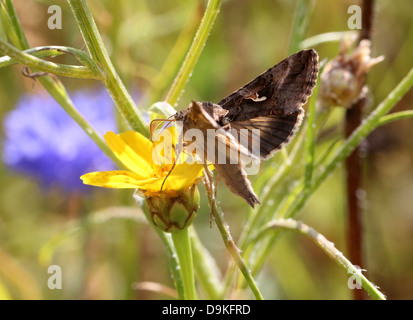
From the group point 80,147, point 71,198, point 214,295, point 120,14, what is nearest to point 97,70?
point 214,295

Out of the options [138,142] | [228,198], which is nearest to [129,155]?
[138,142]

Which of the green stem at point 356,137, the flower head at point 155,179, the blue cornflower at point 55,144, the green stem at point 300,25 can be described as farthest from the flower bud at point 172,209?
the blue cornflower at point 55,144

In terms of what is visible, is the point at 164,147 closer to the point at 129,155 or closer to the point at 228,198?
the point at 129,155

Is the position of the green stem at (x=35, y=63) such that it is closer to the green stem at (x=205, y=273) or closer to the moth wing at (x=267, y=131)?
the moth wing at (x=267, y=131)

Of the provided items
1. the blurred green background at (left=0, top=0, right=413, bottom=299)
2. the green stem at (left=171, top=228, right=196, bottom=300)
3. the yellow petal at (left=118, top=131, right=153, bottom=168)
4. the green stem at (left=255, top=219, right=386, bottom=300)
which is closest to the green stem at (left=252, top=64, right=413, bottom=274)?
the green stem at (left=255, top=219, right=386, bottom=300)

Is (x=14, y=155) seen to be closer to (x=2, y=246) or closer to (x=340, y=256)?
(x=2, y=246)

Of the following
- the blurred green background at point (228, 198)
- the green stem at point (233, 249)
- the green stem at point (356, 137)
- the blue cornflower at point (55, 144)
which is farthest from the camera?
the blurred green background at point (228, 198)

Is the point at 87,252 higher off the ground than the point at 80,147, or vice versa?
the point at 80,147

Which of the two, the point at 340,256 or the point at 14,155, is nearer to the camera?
the point at 340,256
